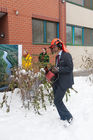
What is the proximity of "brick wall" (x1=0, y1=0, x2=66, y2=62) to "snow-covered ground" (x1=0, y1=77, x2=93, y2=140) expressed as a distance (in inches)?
154

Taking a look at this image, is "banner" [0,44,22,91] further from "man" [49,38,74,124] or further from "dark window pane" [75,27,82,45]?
"dark window pane" [75,27,82,45]

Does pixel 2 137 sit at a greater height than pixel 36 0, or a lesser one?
lesser

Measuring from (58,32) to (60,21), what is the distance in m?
0.65

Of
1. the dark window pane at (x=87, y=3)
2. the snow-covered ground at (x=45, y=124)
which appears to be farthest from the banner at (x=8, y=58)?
the dark window pane at (x=87, y=3)

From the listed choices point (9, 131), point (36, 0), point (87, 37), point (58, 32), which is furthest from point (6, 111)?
point (87, 37)

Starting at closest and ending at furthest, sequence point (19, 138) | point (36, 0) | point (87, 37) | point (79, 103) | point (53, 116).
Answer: point (19, 138)
point (53, 116)
point (79, 103)
point (36, 0)
point (87, 37)

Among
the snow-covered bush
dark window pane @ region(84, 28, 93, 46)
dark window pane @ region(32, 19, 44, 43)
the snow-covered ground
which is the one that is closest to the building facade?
dark window pane @ region(32, 19, 44, 43)

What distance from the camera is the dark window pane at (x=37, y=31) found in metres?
8.31

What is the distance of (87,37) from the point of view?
42.6 feet

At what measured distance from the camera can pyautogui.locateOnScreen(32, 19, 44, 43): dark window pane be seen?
831 cm

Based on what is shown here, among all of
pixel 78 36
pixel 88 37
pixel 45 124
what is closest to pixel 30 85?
pixel 45 124

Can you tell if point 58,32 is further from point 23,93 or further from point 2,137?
point 2,137

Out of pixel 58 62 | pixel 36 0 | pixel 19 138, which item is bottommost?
pixel 19 138

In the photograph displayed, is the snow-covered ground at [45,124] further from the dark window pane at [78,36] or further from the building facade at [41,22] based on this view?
the dark window pane at [78,36]
